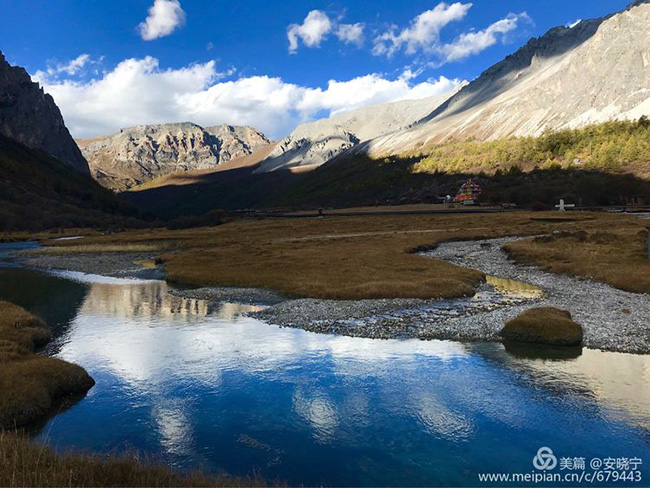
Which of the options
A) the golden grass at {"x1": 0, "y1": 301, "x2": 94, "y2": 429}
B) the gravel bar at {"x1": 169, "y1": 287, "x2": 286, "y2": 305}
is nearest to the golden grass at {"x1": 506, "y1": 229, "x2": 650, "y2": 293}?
the gravel bar at {"x1": 169, "y1": 287, "x2": 286, "y2": 305}

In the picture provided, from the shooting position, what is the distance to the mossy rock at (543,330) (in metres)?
29.3

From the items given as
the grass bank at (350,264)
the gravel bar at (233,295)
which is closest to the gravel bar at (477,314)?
the grass bank at (350,264)

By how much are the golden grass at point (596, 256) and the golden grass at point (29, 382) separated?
149ft

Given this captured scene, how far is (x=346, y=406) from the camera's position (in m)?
21.2

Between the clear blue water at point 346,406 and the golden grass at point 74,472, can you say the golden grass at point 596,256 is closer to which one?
the clear blue water at point 346,406

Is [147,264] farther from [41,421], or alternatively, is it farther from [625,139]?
[625,139]

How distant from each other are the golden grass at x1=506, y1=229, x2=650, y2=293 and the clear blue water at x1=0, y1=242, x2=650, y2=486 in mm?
25235

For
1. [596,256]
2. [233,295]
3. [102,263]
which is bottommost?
[233,295]

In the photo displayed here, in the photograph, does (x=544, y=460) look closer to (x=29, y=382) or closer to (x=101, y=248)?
(x=29, y=382)

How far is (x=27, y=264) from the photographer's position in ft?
264

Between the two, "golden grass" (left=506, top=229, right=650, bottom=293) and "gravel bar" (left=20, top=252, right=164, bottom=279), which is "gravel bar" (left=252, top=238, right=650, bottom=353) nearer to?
"golden grass" (left=506, top=229, right=650, bottom=293)

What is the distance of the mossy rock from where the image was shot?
29344 millimetres

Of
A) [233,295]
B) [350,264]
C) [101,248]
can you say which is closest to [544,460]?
[233,295]

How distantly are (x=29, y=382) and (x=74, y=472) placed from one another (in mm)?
12539
